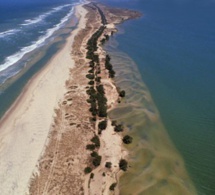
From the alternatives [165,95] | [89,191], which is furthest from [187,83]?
[89,191]

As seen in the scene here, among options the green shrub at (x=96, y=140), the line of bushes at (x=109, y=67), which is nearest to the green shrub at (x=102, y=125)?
the green shrub at (x=96, y=140)

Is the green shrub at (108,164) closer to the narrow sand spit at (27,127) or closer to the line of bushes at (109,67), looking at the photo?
the narrow sand spit at (27,127)

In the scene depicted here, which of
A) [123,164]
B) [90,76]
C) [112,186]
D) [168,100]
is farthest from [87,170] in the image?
[90,76]

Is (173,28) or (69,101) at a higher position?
(69,101)

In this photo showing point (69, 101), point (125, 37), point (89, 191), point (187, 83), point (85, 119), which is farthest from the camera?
point (125, 37)

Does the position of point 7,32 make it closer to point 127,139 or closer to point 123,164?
point 127,139

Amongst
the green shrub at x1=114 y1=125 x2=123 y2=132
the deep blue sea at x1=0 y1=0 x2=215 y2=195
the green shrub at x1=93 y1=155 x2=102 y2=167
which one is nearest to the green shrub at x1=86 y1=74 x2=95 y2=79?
the deep blue sea at x1=0 y1=0 x2=215 y2=195

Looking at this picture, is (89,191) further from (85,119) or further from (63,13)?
(63,13)
